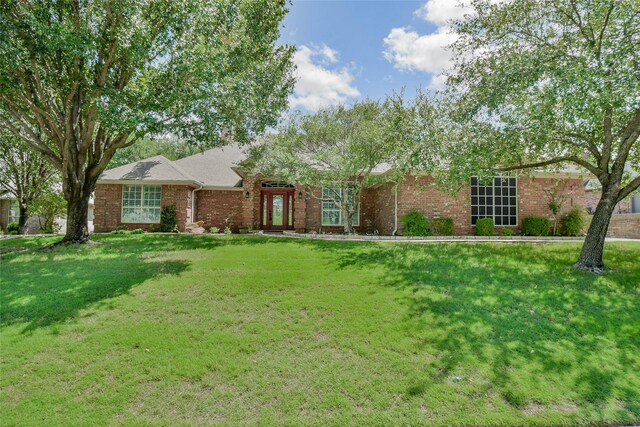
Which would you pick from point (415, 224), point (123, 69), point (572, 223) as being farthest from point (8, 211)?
point (572, 223)

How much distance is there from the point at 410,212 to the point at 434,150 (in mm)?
5691

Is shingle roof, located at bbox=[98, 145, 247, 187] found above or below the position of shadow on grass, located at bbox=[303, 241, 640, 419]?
above

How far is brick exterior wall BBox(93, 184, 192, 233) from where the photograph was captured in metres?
17.4

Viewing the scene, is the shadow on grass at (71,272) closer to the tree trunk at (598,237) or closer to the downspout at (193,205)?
the downspout at (193,205)

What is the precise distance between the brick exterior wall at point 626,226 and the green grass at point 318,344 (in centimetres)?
1107

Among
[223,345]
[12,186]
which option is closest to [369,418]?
[223,345]

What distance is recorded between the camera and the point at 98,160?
38.9ft

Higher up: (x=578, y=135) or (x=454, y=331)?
(x=578, y=135)

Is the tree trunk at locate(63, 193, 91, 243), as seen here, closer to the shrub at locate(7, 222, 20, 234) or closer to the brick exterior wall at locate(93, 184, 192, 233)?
the brick exterior wall at locate(93, 184, 192, 233)

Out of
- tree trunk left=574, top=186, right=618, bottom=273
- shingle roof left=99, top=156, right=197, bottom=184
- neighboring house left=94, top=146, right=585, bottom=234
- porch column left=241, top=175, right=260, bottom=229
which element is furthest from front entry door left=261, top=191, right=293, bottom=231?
tree trunk left=574, top=186, right=618, bottom=273

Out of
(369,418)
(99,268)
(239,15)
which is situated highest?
(239,15)

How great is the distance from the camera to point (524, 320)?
5625 millimetres

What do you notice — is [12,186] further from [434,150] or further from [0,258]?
[434,150]

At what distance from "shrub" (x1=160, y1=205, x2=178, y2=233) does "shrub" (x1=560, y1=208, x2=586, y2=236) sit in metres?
18.3
